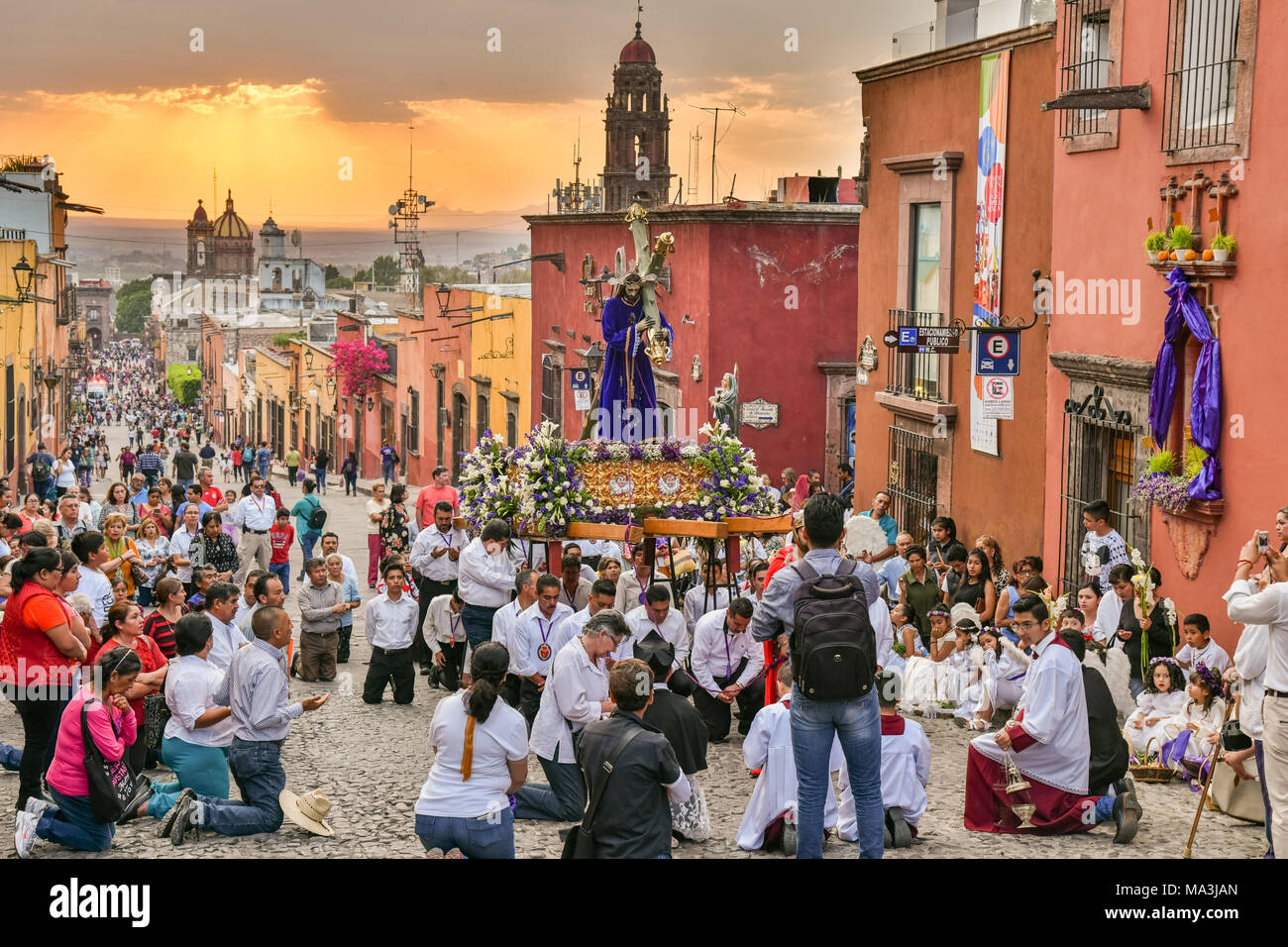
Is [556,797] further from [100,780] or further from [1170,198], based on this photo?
[1170,198]

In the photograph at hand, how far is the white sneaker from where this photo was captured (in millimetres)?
8148

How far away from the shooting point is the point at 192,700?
8.91m

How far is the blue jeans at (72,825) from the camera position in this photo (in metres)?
8.32

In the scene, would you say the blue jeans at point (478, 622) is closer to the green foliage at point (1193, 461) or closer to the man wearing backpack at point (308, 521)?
the green foliage at point (1193, 461)

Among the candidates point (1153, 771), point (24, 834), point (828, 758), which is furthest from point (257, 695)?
point (1153, 771)

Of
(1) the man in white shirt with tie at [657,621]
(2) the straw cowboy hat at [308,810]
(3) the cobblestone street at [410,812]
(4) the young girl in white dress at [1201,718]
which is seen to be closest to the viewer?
(3) the cobblestone street at [410,812]

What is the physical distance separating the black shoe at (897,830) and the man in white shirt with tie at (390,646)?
5.27 metres

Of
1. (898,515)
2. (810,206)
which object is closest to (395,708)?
(898,515)

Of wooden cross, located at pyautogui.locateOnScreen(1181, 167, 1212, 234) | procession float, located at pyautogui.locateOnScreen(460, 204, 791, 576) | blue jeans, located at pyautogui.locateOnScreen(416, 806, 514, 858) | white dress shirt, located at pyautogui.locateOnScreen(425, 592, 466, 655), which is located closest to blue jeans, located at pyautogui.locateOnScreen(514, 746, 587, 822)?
blue jeans, located at pyautogui.locateOnScreen(416, 806, 514, 858)

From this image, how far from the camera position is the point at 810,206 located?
24156 mm

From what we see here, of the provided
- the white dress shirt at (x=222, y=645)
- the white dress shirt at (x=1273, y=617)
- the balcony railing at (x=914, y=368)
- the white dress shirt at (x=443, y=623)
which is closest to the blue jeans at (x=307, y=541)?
the white dress shirt at (x=443, y=623)

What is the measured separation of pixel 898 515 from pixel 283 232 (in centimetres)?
11492

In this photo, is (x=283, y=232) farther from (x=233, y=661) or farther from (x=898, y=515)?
(x=233, y=661)

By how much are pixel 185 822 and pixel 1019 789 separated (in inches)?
179
